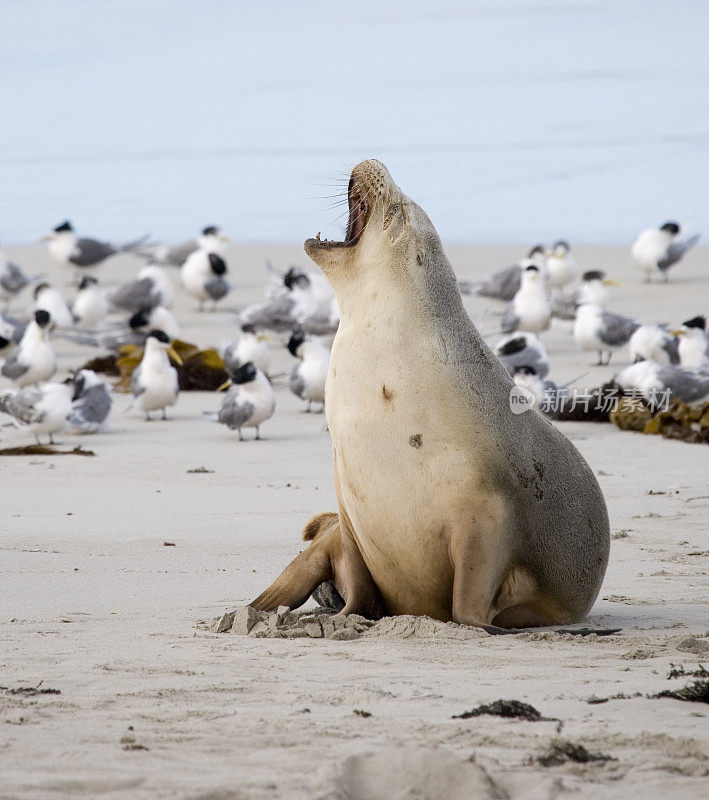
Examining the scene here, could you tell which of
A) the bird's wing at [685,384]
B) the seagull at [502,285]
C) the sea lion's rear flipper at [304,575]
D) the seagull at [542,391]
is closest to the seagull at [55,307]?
the seagull at [502,285]

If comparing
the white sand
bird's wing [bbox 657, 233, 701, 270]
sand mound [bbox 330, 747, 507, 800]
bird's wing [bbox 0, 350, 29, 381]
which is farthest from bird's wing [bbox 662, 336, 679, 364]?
sand mound [bbox 330, 747, 507, 800]

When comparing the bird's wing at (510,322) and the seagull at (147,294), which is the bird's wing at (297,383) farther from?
the seagull at (147,294)

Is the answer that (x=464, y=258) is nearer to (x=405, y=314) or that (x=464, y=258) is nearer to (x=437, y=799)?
(x=405, y=314)

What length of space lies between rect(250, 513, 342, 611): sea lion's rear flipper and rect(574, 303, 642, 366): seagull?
10632 millimetres

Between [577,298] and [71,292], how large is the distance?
31.9ft

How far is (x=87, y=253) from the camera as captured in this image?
2470 centimetres

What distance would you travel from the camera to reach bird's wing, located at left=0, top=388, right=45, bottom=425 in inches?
429

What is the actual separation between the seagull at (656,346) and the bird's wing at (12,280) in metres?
11.2

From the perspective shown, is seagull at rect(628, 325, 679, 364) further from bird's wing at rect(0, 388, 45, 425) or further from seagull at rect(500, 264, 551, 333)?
bird's wing at rect(0, 388, 45, 425)

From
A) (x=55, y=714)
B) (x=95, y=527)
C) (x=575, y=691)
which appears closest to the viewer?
(x=55, y=714)

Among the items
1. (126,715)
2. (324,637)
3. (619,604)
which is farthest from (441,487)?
(126,715)

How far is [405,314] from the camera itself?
4.61 meters

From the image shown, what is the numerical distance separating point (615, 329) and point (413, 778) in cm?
1303

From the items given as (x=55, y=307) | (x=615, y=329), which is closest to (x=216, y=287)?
(x=55, y=307)
